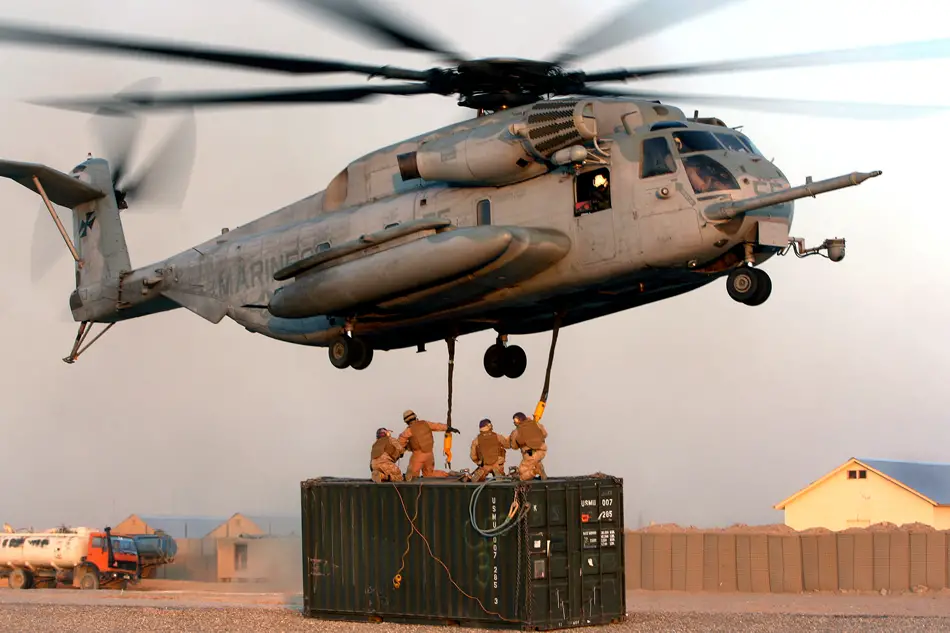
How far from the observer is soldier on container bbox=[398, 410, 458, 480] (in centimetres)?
1833

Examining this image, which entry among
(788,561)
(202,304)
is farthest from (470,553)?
(788,561)

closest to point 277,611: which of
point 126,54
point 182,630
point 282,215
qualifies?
point 182,630

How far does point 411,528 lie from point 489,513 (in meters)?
1.26

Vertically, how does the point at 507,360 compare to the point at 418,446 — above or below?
above

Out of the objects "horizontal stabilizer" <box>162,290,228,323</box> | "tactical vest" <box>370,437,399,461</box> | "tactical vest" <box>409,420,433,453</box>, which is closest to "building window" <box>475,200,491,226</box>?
"tactical vest" <box>409,420,433,453</box>

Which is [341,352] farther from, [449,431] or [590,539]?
[590,539]

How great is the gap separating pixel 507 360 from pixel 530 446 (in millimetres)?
3968

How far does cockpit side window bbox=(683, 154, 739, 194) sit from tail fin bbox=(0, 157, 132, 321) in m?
12.0

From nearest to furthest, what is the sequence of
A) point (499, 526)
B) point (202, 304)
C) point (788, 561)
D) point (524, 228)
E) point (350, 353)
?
point (499, 526)
point (524, 228)
point (350, 353)
point (202, 304)
point (788, 561)

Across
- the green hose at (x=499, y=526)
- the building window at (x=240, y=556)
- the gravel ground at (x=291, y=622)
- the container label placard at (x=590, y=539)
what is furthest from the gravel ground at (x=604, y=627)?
the building window at (x=240, y=556)

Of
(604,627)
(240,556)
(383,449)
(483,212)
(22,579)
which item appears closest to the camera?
(604,627)

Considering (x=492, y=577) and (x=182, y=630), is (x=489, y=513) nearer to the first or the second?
(x=492, y=577)

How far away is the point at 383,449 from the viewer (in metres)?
18.1

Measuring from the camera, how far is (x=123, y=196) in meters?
25.5
